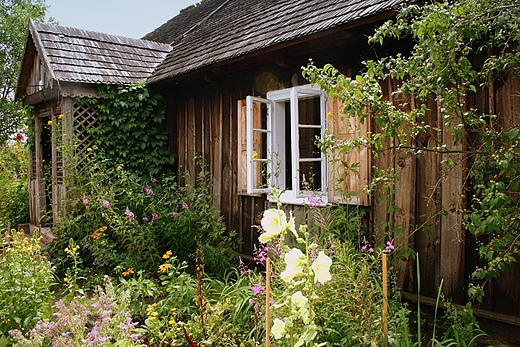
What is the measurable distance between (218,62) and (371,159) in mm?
2415

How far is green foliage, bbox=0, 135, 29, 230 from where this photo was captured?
901cm

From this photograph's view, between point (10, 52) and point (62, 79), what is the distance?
11.7m

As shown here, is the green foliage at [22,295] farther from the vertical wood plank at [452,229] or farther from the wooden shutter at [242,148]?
the vertical wood plank at [452,229]

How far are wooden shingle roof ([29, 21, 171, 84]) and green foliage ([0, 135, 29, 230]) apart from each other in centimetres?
267

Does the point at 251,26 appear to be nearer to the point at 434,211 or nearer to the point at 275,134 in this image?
the point at 275,134

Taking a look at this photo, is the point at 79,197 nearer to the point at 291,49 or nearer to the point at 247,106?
the point at 247,106

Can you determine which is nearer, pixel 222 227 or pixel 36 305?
pixel 36 305

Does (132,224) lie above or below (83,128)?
below

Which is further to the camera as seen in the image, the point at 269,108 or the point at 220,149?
the point at 220,149

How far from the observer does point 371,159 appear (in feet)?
14.4

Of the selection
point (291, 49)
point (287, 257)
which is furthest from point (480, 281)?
point (291, 49)

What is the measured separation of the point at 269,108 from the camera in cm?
564

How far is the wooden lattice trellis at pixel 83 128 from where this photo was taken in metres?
6.80

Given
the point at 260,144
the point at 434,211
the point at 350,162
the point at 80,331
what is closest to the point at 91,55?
the point at 260,144
